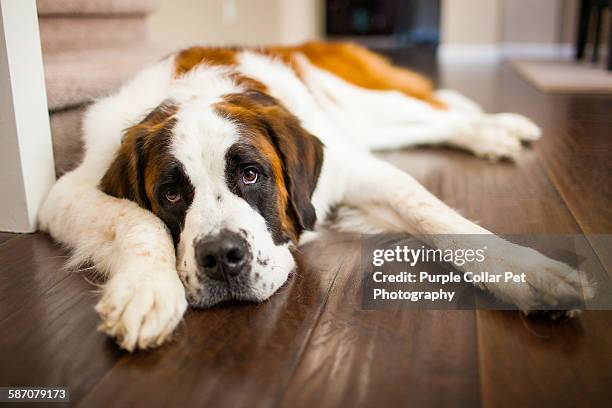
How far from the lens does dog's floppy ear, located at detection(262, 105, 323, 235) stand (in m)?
1.46

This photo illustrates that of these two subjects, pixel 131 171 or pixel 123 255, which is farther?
pixel 131 171

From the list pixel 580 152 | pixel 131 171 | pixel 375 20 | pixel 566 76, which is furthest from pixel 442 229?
pixel 375 20

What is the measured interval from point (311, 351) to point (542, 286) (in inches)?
17.8

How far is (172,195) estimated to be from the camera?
53.1 inches

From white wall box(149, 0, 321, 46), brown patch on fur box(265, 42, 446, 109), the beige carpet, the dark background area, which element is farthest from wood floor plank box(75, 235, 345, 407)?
the dark background area

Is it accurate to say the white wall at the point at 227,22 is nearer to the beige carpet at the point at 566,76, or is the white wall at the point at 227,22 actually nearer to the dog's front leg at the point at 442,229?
the beige carpet at the point at 566,76

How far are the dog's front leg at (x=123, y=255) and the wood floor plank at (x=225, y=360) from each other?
5cm

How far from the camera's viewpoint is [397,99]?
2.67 metres

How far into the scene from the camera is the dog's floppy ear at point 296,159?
1.46 meters

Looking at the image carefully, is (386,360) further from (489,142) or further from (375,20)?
(375,20)

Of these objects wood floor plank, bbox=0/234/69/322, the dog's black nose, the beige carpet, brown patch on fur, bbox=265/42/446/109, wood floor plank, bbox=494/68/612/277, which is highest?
brown patch on fur, bbox=265/42/446/109

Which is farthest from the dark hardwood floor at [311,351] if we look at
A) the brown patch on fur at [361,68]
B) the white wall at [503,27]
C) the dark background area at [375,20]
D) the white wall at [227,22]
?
the dark background area at [375,20]

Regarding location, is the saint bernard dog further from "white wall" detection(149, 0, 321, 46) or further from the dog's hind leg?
"white wall" detection(149, 0, 321, 46)

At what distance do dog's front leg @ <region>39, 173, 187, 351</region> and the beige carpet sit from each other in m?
3.50
